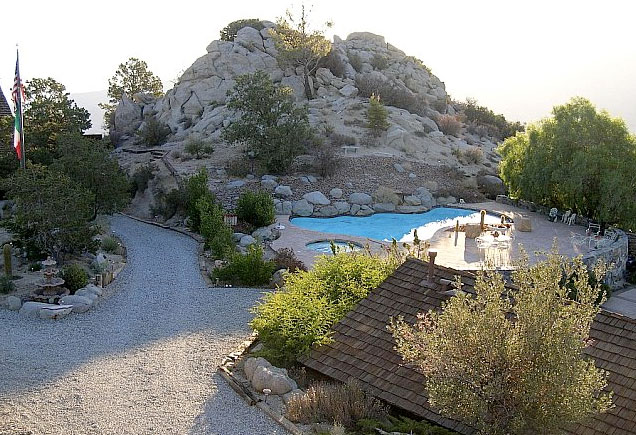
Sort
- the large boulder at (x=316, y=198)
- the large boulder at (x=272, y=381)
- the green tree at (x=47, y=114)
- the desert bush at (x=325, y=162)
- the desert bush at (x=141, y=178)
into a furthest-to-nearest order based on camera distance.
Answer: the desert bush at (x=141, y=178)
the desert bush at (x=325, y=162)
the green tree at (x=47, y=114)
the large boulder at (x=316, y=198)
the large boulder at (x=272, y=381)

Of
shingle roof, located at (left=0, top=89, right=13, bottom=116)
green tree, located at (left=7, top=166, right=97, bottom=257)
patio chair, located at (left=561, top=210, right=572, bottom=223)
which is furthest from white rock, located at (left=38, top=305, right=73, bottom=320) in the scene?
shingle roof, located at (left=0, top=89, right=13, bottom=116)

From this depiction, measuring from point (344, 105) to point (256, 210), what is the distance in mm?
19451

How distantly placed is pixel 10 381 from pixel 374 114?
28.2 meters

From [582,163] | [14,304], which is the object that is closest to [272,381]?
[14,304]

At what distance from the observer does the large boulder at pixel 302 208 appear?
25.6m

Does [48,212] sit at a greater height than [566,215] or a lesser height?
lesser

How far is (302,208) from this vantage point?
84.4 ft

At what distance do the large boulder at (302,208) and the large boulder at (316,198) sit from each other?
37 centimetres

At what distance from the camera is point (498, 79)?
148 meters

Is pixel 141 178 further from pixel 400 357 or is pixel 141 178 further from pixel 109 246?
pixel 400 357

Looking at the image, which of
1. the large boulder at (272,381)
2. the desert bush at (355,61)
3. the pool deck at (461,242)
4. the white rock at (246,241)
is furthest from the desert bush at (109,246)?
the desert bush at (355,61)

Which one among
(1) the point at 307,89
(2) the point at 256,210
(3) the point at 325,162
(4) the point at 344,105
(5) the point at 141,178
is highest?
(1) the point at 307,89

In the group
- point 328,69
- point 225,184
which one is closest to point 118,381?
point 225,184

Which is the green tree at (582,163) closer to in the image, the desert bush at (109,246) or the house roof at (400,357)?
the house roof at (400,357)
